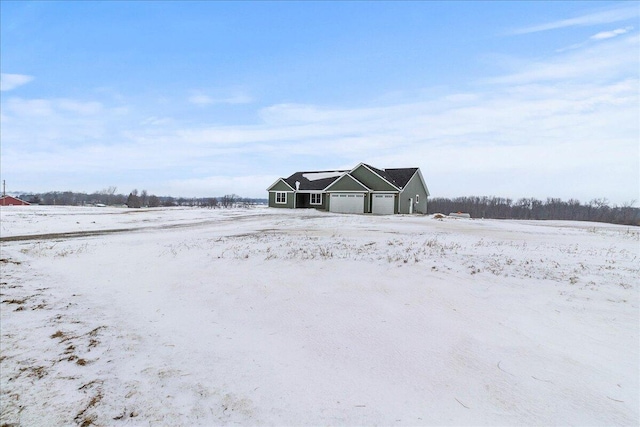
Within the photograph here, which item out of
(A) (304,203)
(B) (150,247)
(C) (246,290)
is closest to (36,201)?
(A) (304,203)

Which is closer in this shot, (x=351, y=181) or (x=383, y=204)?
(x=383, y=204)

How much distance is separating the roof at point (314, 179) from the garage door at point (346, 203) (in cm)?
339

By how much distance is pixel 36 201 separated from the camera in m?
100

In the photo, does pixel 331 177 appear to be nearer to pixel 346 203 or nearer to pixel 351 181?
pixel 351 181

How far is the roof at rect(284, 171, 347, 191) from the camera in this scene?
40875 mm

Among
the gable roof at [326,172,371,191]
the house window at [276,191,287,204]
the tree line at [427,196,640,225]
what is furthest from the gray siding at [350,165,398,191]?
the tree line at [427,196,640,225]

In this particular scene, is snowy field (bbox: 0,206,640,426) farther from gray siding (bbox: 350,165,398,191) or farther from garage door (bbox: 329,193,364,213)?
garage door (bbox: 329,193,364,213)

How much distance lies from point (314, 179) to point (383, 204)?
11566mm

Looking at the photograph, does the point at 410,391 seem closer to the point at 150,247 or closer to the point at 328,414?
the point at 328,414

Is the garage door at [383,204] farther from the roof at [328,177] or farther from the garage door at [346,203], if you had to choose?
the roof at [328,177]

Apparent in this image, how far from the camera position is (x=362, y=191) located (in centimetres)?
3559

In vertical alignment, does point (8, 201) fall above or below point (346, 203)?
below

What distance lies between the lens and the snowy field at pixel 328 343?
11.4 feet

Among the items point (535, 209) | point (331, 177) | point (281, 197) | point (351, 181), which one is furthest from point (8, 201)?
point (535, 209)
